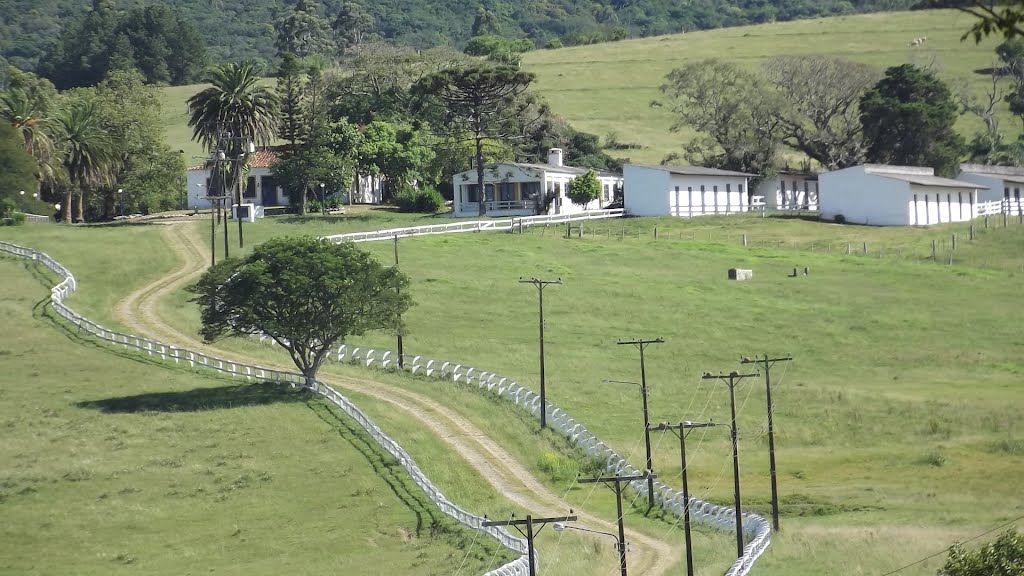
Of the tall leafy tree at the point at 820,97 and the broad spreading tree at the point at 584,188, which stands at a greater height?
the tall leafy tree at the point at 820,97

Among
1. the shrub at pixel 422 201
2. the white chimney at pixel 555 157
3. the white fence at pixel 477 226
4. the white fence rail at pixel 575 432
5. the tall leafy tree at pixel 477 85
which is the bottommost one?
the white fence rail at pixel 575 432

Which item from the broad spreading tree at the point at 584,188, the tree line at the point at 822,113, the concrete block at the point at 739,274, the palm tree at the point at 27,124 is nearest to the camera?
the concrete block at the point at 739,274

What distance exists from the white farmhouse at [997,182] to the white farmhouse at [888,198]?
9488 mm

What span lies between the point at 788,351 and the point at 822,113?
67.0 metres

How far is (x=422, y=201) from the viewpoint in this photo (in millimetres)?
116625

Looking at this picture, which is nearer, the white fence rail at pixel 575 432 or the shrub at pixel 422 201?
the white fence rail at pixel 575 432

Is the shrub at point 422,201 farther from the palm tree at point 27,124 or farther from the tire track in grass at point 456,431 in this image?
the tire track in grass at point 456,431

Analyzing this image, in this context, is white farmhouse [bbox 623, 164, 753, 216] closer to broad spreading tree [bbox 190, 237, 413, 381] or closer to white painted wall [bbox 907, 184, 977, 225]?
white painted wall [bbox 907, 184, 977, 225]

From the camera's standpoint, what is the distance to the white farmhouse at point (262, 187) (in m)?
121

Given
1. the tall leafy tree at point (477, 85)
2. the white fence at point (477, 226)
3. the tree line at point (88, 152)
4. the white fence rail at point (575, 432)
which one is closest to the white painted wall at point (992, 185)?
the white fence at point (477, 226)

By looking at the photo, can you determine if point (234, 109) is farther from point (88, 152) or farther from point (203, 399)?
point (203, 399)

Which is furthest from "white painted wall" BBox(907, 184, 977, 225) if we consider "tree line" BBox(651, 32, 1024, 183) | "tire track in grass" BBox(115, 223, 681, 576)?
"tire track in grass" BBox(115, 223, 681, 576)

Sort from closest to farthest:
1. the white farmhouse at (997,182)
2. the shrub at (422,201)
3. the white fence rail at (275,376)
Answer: the white fence rail at (275,376)
the shrub at (422,201)
the white farmhouse at (997,182)

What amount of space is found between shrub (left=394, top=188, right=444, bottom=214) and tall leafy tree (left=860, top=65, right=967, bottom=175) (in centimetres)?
4147
